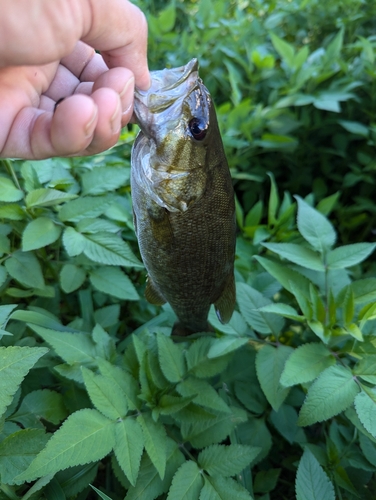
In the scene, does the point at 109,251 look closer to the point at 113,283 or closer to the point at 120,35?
the point at 113,283

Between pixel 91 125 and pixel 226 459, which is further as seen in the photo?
pixel 226 459

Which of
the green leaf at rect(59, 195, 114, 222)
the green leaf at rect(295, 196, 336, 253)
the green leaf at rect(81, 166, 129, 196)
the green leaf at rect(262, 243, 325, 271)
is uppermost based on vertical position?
the green leaf at rect(81, 166, 129, 196)

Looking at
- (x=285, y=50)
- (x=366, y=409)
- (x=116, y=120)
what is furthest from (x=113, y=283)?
(x=285, y=50)

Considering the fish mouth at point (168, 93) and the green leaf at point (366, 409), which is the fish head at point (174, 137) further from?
the green leaf at point (366, 409)

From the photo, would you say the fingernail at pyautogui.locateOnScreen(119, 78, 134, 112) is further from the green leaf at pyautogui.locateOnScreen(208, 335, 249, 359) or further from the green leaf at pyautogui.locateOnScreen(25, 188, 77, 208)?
the green leaf at pyautogui.locateOnScreen(208, 335, 249, 359)

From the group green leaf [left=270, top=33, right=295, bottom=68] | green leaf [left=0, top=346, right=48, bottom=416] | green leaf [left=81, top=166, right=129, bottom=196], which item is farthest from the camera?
green leaf [left=270, top=33, right=295, bottom=68]

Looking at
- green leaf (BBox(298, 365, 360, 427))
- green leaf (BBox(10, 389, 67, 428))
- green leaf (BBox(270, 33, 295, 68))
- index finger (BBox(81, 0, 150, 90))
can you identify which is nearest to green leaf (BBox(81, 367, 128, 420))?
green leaf (BBox(10, 389, 67, 428))
